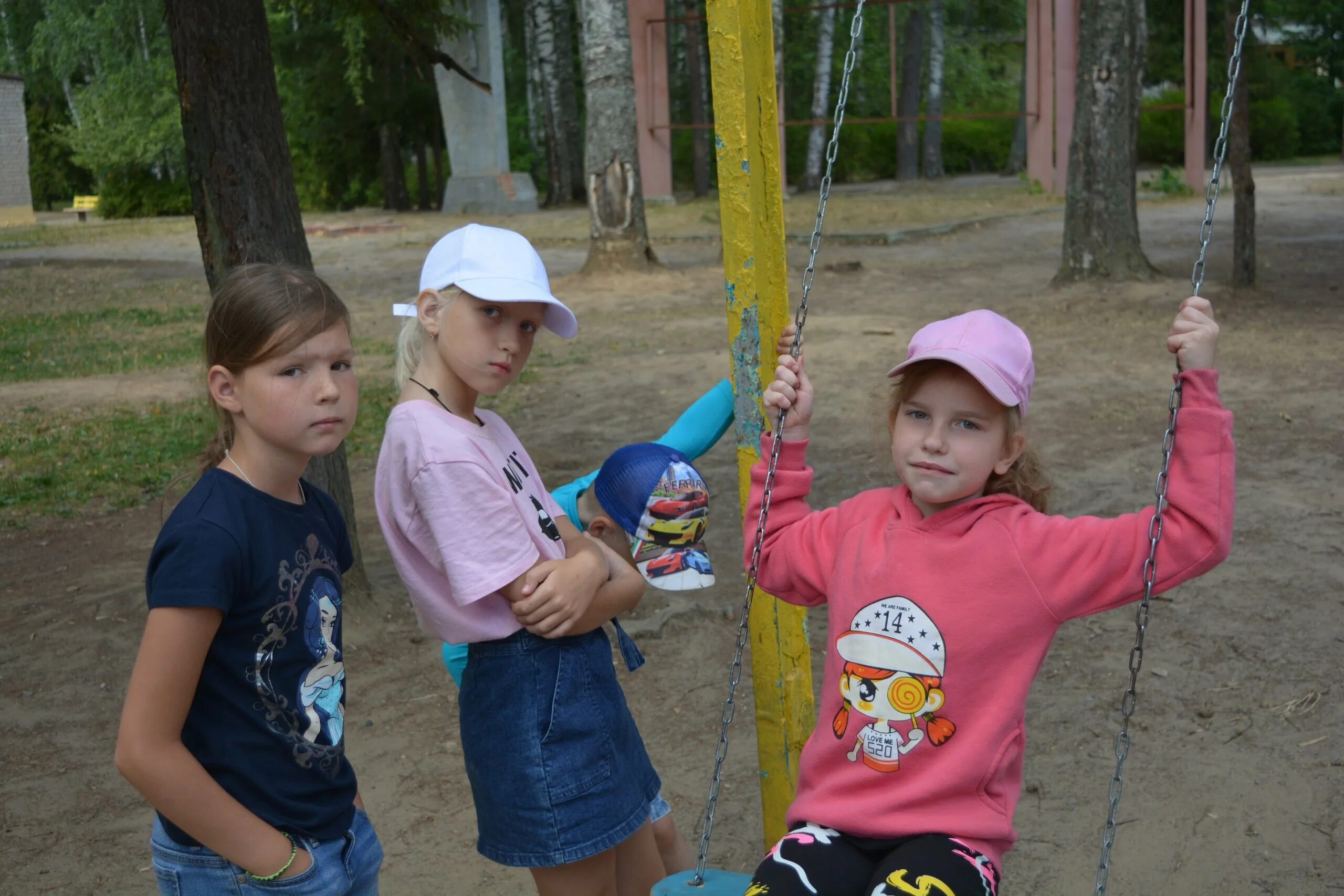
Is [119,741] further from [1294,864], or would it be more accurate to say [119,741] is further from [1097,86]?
[1097,86]

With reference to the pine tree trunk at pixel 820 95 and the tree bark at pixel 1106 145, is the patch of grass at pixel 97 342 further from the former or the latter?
the pine tree trunk at pixel 820 95

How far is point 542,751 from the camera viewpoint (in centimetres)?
222

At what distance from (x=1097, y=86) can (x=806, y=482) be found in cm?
1076

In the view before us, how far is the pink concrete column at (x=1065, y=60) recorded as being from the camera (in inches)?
885

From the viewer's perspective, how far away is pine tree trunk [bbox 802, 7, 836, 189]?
1062 inches

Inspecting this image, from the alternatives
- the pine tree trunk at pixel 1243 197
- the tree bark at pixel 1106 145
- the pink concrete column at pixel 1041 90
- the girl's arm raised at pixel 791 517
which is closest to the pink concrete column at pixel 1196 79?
the pink concrete column at pixel 1041 90

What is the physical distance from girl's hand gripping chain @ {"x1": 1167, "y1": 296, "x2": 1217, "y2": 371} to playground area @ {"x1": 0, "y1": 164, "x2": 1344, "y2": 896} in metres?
0.55

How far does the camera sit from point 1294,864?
3.22 m

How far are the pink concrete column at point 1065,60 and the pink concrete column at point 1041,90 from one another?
37 cm

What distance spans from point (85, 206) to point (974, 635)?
3801 centimetres

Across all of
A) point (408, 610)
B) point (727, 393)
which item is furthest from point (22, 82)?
point (727, 393)

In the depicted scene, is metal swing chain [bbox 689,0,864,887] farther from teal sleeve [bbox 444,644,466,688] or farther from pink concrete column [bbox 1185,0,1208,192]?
pink concrete column [bbox 1185,0,1208,192]

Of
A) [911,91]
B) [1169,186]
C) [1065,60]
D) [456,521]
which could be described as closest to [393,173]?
[911,91]

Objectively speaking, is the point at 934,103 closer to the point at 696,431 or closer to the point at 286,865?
the point at 696,431
